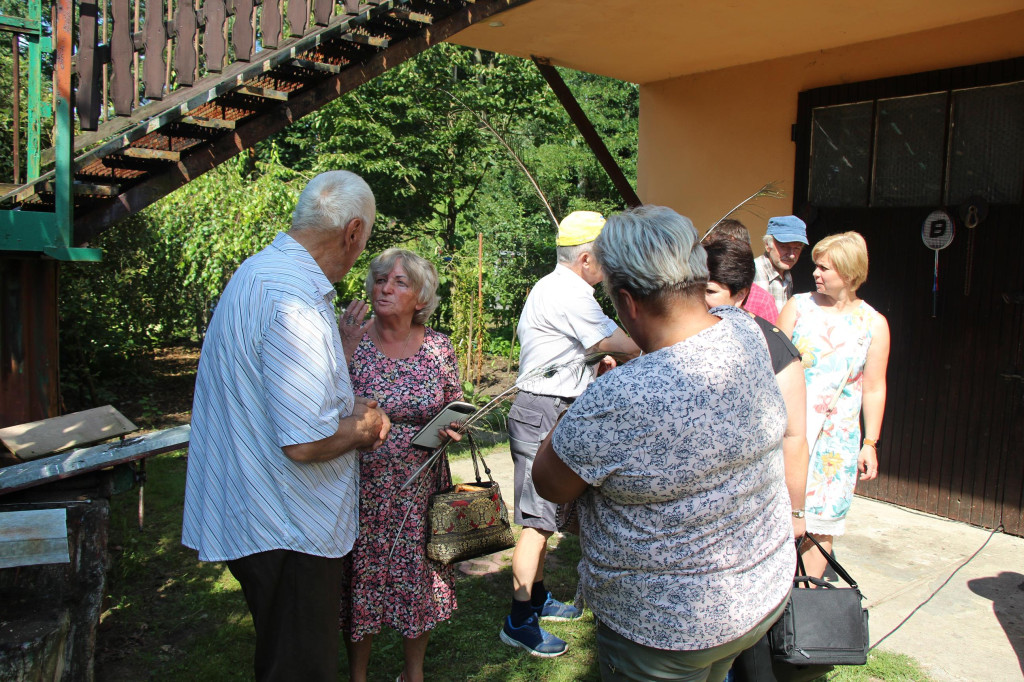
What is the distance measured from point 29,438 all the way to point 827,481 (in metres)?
3.71

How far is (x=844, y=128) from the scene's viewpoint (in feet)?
17.7

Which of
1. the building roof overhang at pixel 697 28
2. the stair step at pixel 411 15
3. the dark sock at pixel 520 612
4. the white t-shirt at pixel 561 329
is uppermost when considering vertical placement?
the building roof overhang at pixel 697 28

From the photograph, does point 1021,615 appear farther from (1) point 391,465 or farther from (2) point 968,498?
(1) point 391,465

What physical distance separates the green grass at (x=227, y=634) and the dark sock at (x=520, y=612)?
0.42 ft

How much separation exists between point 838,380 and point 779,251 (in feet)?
3.72

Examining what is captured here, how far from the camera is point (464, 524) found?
104 inches

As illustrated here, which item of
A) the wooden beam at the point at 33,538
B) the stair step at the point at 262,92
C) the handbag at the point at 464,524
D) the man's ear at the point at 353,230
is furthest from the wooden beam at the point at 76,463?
the stair step at the point at 262,92

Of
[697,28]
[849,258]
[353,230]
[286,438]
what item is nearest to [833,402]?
[849,258]

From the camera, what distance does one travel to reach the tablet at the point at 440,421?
263 cm

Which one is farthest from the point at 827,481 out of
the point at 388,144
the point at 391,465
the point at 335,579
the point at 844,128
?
the point at 388,144

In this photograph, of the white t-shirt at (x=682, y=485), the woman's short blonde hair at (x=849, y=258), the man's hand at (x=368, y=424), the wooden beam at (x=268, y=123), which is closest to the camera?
the white t-shirt at (x=682, y=485)

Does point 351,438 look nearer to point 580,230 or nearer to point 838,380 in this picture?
point 580,230

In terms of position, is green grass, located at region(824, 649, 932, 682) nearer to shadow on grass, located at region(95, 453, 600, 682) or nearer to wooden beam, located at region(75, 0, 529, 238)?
shadow on grass, located at region(95, 453, 600, 682)

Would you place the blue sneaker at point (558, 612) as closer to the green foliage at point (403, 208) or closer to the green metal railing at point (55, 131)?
the green metal railing at point (55, 131)
